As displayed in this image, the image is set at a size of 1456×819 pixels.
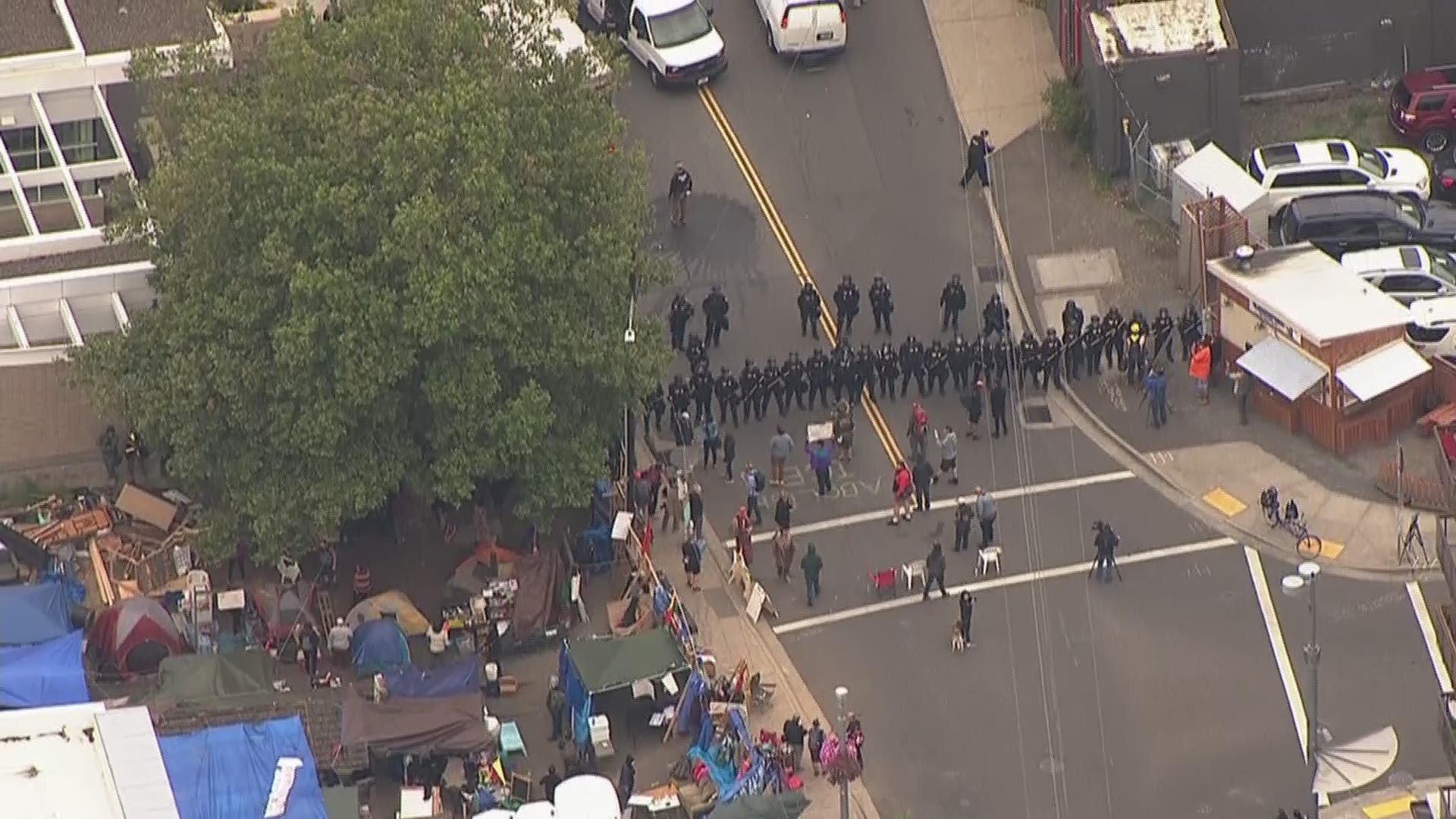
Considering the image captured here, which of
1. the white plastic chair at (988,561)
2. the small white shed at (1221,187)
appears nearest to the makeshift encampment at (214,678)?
the white plastic chair at (988,561)

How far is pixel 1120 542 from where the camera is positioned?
214 ft

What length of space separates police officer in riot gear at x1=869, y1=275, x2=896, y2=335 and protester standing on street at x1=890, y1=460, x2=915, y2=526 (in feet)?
15.5

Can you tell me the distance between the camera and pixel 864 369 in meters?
68.2

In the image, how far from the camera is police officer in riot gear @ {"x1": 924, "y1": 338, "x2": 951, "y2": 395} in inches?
2689

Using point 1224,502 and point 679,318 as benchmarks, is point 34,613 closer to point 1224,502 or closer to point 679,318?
point 679,318

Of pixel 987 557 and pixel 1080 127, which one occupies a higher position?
pixel 1080 127

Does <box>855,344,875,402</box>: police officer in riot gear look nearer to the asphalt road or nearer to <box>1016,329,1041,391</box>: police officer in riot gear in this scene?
the asphalt road

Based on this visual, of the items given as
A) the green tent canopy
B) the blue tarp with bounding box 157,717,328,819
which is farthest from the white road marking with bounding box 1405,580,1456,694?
the blue tarp with bounding box 157,717,328,819

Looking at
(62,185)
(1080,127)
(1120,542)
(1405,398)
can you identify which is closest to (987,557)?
(1120,542)

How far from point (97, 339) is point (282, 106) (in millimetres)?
4979

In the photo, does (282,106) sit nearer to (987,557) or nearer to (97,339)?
(97,339)

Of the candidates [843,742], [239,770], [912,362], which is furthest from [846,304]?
[239,770]

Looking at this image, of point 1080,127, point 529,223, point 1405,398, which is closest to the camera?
point 529,223

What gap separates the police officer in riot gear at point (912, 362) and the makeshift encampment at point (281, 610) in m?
11.4
